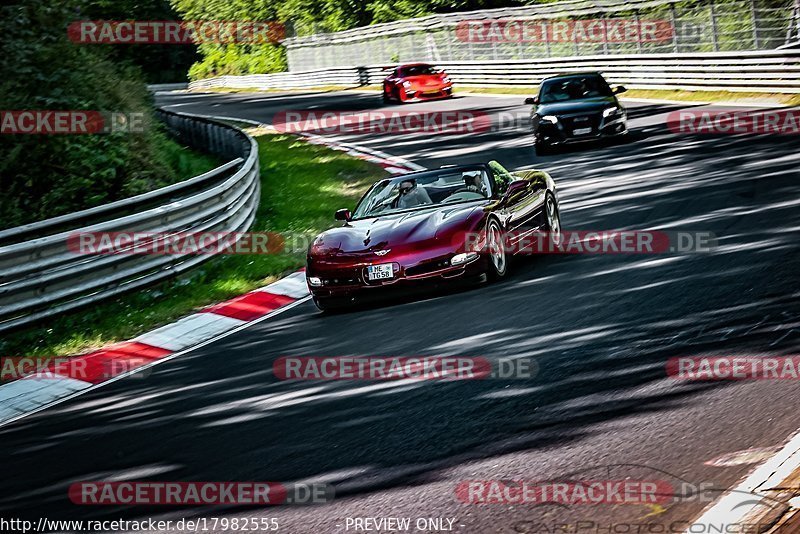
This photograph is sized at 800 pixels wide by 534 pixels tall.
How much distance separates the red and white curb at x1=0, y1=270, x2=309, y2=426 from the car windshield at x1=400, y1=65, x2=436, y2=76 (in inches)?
891

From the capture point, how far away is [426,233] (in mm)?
10164

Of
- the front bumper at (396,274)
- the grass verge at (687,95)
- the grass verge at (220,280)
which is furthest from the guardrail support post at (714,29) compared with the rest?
the front bumper at (396,274)

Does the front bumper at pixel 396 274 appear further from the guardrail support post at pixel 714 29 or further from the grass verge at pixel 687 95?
the guardrail support post at pixel 714 29

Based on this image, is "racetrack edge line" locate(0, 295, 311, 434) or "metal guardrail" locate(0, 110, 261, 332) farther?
"metal guardrail" locate(0, 110, 261, 332)

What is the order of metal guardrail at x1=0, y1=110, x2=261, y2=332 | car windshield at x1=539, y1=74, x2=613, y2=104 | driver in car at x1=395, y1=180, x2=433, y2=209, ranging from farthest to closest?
1. car windshield at x1=539, y1=74, x2=613, y2=104
2. driver in car at x1=395, y1=180, x2=433, y2=209
3. metal guardrail at x1=0, y1=110, x2=261, y2=332

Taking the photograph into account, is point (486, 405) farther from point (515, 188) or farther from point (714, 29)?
point (714, 29)

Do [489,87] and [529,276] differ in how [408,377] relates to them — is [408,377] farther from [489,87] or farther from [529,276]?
[489,87]

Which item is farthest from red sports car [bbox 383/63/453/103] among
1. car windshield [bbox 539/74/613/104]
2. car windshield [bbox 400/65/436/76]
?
car windshield [bbox 539/74/613/104]

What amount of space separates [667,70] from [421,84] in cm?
866

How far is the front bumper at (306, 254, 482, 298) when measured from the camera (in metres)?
9.98

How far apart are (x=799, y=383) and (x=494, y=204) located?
5.07 meters

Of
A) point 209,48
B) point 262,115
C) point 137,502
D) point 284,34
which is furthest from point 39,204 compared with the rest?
point 209,48

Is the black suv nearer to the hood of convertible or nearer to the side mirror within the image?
the side mirror

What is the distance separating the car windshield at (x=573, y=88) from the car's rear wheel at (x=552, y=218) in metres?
8.27
